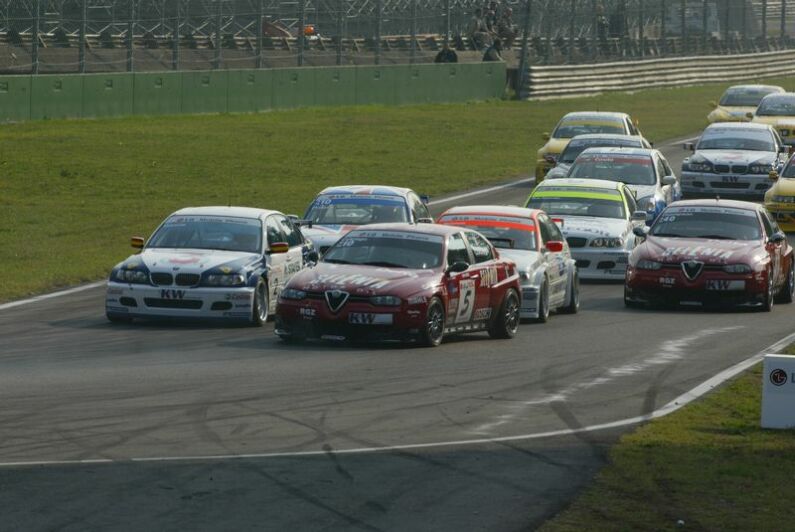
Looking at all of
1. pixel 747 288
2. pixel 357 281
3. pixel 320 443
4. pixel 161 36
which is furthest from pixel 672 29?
pixel 320 443

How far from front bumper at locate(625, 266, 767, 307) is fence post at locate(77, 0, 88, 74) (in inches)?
936

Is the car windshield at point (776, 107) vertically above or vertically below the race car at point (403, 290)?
above

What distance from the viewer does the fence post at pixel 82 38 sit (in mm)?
41844

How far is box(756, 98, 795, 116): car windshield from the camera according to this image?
147ft

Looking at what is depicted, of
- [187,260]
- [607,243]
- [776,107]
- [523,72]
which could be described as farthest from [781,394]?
[523,72]

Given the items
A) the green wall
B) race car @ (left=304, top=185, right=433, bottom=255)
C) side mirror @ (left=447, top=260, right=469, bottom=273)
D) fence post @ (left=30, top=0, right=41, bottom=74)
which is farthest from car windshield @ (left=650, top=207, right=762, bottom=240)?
the green wall

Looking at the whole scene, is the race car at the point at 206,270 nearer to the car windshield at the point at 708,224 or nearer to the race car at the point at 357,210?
the race car at the point at 357,210

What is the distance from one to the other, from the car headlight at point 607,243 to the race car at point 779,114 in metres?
20.4

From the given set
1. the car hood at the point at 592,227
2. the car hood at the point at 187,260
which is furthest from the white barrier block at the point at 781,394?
the car hood at the point at 592,227

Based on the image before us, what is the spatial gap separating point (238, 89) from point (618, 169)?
21.9m

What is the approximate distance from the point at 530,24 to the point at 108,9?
2300 centimetres

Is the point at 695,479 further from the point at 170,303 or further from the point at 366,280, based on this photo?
the point at 170,303

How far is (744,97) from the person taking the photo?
163ft

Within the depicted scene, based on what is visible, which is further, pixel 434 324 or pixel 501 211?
pixel 501 211
